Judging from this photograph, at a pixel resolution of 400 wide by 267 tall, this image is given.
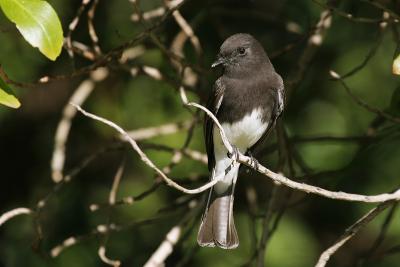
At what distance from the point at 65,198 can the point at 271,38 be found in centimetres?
168

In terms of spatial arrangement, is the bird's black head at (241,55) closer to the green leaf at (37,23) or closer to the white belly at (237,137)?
the white belly at (237,137)

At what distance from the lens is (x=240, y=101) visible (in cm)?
413

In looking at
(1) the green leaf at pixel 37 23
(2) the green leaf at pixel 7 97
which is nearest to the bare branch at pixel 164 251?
(2) the green leaf at pixel 7 97

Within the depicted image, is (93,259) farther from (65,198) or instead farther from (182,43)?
(182,43)

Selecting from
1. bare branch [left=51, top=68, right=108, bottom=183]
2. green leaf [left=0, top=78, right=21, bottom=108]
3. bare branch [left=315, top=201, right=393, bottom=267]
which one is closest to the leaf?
bare branch [left=315, top=201, right=393, bottom=267]

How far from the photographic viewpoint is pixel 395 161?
415 cm

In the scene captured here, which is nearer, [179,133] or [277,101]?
[277,101]

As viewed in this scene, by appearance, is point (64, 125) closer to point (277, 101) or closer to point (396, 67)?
point (277, 101)

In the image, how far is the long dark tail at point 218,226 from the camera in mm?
3947

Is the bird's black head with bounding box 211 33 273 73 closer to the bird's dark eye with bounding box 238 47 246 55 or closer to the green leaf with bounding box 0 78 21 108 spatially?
the bird's dark eye with bounding box 238 47 246 55

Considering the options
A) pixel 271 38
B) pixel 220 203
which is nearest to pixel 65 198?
pixel 220 203

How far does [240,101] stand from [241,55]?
254 millimetres

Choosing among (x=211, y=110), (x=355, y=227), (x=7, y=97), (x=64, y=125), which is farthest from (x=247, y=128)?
(x=7, y=97)

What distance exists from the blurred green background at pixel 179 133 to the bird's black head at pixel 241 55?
0.25m
